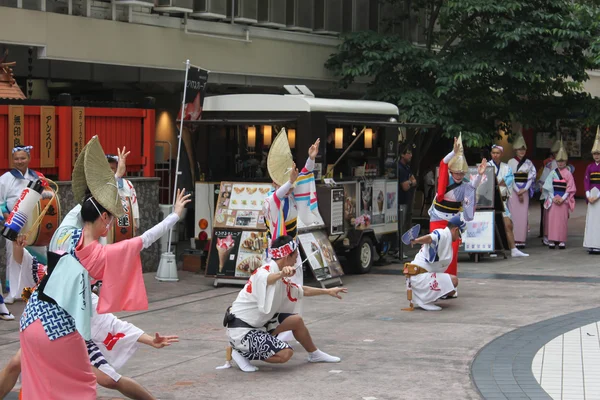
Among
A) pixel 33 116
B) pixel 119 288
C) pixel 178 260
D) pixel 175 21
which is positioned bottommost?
pixel 178 260

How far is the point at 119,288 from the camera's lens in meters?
6.78

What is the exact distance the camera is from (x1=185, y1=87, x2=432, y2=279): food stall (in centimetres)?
1466

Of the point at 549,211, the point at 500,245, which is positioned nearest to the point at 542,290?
the point at 500,245

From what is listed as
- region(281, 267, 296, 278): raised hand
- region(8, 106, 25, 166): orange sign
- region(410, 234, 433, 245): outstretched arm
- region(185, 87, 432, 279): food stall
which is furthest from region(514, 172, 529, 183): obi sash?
region(281, 267, 296, 278): raised hand

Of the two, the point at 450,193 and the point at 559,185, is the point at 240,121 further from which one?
the point at 559,185

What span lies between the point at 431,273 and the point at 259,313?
4.01m

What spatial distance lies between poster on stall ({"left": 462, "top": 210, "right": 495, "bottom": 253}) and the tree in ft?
7.10

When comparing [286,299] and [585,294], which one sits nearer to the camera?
[286,299]

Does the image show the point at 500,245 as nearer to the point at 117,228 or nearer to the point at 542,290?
the point at 542,290

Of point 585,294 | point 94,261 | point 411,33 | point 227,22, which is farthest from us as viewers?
point 411,33

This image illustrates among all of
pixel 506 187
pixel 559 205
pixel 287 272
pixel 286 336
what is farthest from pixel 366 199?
pixel 287 272

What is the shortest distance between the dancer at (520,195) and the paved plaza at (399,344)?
362 centimetres

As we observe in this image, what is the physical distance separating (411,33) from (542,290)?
407 inches

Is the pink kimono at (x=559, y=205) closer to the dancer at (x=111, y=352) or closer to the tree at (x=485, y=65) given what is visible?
the tree at (x=485, y=65)
